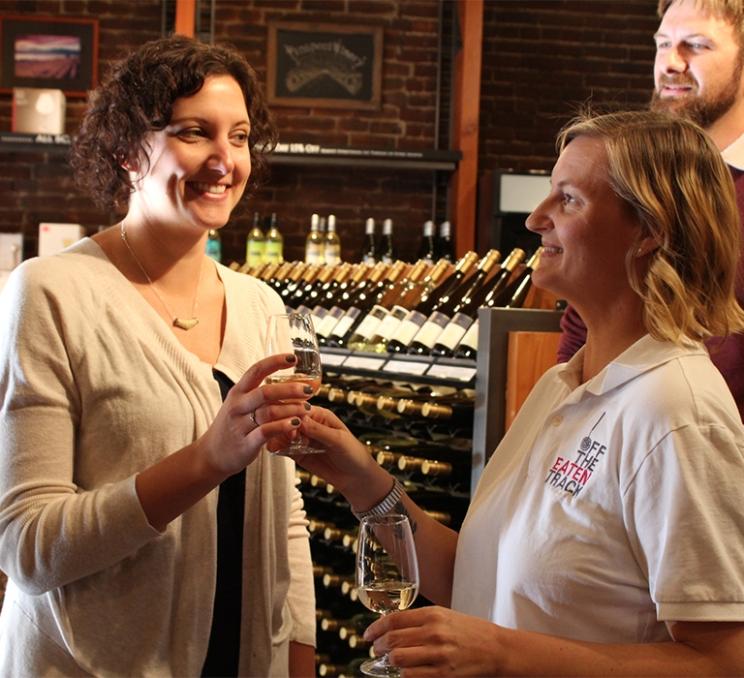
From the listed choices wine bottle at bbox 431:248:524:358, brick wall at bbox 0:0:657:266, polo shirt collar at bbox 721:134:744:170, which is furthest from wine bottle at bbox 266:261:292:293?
polo shirt collar at bbox 721:134:744:170

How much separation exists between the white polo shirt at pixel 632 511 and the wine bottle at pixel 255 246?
15.7 feet

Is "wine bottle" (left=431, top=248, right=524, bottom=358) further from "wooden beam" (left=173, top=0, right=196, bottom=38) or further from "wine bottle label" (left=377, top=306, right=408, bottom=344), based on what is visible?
"wooden beam" (left=173, top=0, right=196, bottom=38)

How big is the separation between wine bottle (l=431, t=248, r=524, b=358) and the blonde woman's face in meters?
1.39

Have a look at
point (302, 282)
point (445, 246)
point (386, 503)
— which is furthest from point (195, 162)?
point (445, 246)

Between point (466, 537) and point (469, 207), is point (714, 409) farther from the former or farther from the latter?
point (469, 207)

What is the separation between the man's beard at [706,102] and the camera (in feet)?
7.96

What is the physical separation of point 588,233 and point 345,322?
2033 mm

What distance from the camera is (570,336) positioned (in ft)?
7.91

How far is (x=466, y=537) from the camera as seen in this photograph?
1592 millimetres

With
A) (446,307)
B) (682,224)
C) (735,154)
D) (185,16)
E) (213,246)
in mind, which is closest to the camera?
(682,224)

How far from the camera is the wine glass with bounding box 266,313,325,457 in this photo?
1597 mm

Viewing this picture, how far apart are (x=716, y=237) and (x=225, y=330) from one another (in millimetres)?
828

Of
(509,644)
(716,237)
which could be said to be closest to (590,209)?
(716,237)

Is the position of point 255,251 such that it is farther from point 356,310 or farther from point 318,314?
point 356,310
